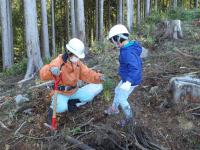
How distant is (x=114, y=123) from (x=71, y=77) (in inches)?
41.4

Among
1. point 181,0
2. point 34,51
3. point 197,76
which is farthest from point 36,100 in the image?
point 181,0

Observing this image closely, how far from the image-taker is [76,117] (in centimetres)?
686

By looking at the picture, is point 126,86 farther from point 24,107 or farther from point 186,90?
point 24,107

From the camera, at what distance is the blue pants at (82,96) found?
670 cm

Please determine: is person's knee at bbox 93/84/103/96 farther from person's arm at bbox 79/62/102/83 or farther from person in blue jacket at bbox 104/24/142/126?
person in blue jacket at bbox 104/24/142/126

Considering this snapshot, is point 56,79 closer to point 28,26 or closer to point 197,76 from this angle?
point 197,76

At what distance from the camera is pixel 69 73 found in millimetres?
6637

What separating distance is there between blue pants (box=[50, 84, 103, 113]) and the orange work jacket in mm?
96

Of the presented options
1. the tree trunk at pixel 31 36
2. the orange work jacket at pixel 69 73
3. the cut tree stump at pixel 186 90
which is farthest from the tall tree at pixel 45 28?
the cut tree stump at pixel 186 90

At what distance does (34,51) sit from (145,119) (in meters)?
6.00

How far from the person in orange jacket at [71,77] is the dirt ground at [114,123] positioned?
21 cm

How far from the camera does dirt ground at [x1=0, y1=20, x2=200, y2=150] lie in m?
6.19

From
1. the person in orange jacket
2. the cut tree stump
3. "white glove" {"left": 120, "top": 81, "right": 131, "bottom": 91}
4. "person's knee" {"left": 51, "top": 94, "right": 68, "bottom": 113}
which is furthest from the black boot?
the cut tree stump

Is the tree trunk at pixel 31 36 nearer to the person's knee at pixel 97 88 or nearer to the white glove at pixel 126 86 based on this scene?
the person's knee at pixel 97 88
